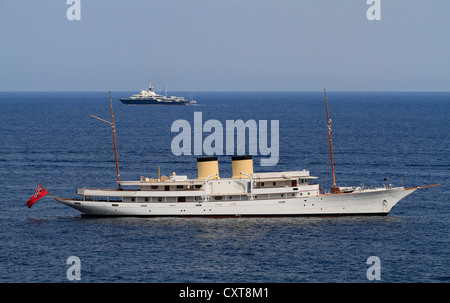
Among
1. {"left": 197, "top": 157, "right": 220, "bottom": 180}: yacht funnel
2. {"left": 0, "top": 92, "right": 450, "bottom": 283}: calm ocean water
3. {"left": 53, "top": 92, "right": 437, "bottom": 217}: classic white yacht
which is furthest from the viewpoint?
{"left": 197, "top": 157, "right": 220, "bottom": 180}: yacht funnel

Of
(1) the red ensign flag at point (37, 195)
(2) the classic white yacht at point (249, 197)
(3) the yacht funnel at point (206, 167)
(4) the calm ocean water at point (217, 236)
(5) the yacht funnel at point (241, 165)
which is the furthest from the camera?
(3) the yacht funnel at point (206, 167)

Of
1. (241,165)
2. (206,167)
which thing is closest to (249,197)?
(241,165)

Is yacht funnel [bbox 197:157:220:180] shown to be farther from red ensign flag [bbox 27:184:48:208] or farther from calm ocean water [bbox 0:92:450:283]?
red ensign flag [bbox 27:184:48:208]

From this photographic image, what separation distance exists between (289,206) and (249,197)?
4.31 meters

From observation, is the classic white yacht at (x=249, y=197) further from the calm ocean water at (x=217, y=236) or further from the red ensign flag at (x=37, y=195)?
the red ensign flag at (x=37, y=195)

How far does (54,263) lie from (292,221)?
1006 inches

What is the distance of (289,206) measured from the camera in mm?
73062

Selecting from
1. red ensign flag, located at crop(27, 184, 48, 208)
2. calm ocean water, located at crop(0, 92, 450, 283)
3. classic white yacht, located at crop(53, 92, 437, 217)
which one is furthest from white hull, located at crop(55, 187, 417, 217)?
red ensign flag, located at crop(27, 184, 48, 208)

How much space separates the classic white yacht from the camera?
239ft

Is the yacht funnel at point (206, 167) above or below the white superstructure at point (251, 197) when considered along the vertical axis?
above

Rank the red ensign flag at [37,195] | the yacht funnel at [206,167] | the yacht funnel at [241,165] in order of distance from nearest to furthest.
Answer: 1. the red ensign flag at [37,195]
2. the yacht funnel at [241,165]
3. the yacht funnel at [206,167]

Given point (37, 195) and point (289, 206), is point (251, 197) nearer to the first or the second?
point (289, 206)

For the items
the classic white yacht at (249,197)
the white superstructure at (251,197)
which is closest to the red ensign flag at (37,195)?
the classic white yacht at (249,197)

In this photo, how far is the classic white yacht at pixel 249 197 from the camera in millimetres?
72875
